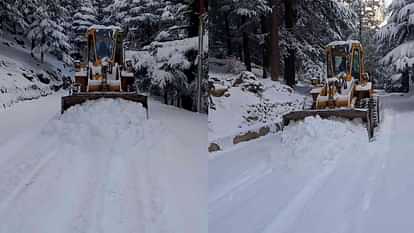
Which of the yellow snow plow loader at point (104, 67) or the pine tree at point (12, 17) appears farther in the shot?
the pine tree at point (12, 17)

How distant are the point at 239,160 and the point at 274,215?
1.35m

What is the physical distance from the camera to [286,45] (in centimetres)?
500

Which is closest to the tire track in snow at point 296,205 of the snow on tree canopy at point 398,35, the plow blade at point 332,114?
the plow blade at point 332,114

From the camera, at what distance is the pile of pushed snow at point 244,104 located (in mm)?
3990

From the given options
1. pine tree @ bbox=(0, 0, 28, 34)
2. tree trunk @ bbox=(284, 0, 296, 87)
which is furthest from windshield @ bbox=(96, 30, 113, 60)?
pine tree @ bbox=(0, 0, 28, 34)

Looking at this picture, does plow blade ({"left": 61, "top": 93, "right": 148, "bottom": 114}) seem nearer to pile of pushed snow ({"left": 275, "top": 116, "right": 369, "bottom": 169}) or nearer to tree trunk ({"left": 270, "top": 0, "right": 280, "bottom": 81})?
tree trunk ({"left": 270, "top": 0, "right": 280, "bottom": 81})

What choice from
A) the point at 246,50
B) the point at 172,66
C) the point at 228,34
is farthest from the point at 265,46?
the point at 172,66

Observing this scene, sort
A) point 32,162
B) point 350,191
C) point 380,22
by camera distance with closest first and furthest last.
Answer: point 350,191, point 32,162, point 380,22

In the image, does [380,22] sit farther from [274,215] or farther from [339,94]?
[274,215]

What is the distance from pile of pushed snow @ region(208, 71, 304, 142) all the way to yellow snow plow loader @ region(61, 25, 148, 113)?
8.74ft

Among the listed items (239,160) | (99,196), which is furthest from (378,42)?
(99,196)

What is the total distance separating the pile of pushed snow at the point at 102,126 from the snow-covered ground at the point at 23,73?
9.89ft

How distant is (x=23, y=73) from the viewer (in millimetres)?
11383

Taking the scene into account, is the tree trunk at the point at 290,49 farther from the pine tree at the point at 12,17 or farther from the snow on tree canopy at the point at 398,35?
the pine tree at the point at 12,17
